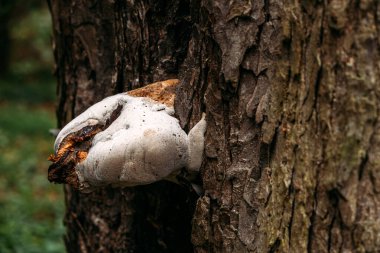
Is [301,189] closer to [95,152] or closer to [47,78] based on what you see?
[95,152]

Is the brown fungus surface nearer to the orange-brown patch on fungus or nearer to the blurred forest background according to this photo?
the orange-brown patch on fungus

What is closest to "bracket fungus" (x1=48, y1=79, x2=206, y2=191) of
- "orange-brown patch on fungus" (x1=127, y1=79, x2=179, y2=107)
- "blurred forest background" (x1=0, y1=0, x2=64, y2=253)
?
"orange-brown patch on fungus" (x1=127, y1=79, x2=179, y2=107)

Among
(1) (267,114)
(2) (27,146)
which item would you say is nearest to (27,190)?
(2) (27,146)

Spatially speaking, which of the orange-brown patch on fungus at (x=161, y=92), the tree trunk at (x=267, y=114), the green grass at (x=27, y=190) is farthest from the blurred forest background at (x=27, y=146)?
the orange-brown patch on fungus at (x=161, y=92)

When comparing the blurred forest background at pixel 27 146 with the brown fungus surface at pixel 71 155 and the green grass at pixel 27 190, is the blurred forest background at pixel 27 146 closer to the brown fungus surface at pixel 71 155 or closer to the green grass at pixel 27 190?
the green grass at pixel 27 190

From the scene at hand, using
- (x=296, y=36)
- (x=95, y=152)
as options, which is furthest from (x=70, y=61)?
(x=296, y=36)
